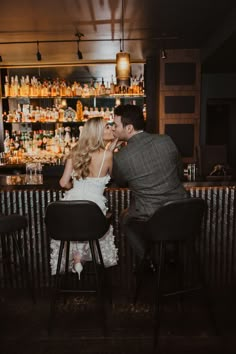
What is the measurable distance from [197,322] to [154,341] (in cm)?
42

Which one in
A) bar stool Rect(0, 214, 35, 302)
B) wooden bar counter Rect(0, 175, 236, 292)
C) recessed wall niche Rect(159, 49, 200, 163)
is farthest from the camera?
recessed wall niche Rect(159, 49, 200, 163)

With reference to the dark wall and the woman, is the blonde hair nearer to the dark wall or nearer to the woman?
the woman

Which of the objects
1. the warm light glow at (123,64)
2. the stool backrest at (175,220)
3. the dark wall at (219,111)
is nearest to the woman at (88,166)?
the stool backrest at (175,220)

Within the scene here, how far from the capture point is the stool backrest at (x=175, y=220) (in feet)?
6.86

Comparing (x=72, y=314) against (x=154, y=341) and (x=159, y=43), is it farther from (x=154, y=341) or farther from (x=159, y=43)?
(x=159, y=43)

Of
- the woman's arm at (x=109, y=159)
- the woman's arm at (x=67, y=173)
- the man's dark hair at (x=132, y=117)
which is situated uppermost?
the man's dark hair at (x=132, y=117)

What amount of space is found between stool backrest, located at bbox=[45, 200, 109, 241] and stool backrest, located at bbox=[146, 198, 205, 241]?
32 cm

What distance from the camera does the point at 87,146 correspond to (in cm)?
240

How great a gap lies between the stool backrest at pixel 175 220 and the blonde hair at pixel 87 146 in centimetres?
61

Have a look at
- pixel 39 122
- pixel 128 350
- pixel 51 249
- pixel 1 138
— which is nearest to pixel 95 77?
pixel 39 122

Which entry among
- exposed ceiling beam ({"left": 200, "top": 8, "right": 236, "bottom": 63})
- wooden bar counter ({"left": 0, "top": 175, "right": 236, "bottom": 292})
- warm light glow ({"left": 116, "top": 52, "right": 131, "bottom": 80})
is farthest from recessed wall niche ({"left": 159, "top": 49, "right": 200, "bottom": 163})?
wooden bar counter ({"left": 0, "top": 175, "right": 236, "bottom": 292})

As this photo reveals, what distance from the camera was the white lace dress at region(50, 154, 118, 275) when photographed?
2.48 metres

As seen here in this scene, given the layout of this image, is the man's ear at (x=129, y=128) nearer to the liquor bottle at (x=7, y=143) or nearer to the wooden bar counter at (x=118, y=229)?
the wooden bar counter at (x=118, y=229)

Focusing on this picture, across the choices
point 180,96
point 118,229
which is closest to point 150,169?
point 118,229
